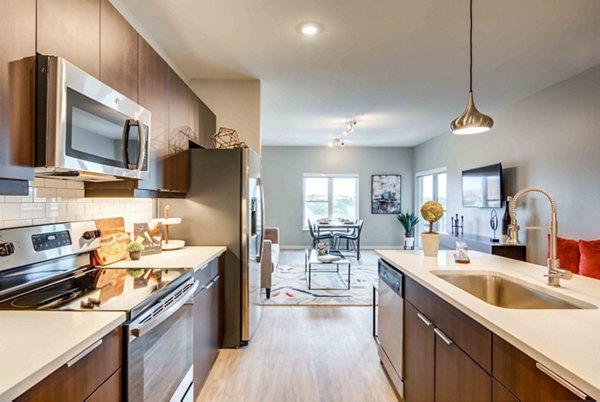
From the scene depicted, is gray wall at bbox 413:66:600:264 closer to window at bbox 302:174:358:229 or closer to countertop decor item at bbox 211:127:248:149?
window at bbox 302:174:358:229

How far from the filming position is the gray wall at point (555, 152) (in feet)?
10.6

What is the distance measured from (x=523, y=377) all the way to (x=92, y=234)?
6.75 feet

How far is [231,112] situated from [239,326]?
7.34 feet

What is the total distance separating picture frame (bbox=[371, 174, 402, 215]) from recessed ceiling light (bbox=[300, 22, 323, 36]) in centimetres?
580

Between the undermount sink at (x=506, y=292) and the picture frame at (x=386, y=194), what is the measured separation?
6.27 meters

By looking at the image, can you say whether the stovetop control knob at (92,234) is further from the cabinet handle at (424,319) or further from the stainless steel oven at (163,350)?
the cabinet handle at (424,319)

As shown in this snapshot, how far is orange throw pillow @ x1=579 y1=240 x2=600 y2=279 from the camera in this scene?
9.09 feet

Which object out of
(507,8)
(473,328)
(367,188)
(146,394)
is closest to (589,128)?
(507,8)

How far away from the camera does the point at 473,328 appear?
1185mm

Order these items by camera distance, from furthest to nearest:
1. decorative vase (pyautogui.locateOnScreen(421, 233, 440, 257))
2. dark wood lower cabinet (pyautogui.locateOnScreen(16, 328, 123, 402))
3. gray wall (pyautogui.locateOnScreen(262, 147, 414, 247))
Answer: gray wall (pyautogui.locateOnScreen(262, 147, 414, 247)) < decorative vase (pyautogui.locateOnScreen(421, 233, 440, 257)) < dark wood lower cabinet (pyautogui.locateOnScreen(16, 328, 123, 402))

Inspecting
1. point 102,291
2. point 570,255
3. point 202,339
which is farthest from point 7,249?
point 570,255

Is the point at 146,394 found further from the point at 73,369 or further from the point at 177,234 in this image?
the point at 177,234

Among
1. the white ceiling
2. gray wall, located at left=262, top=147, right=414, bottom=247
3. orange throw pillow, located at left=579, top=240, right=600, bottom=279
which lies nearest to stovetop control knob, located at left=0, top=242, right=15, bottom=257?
the white ceiling

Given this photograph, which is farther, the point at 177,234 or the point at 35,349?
the point at 177,234
